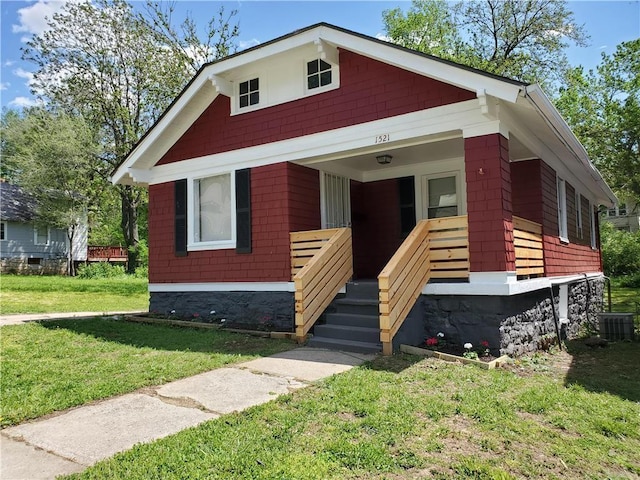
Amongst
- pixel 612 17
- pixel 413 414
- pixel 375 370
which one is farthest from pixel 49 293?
pixel 612 17

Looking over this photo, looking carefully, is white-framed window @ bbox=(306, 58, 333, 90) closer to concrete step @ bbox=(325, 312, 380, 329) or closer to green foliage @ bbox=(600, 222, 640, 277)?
concrete step @ bbox=(325, 312, 380, 329)

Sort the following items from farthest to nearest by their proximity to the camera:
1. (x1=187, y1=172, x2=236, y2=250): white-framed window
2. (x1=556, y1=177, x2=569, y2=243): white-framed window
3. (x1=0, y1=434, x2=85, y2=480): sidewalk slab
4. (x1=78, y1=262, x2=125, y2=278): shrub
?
(x1=78, y1=262, x2=125, y2=278): shrub < (x1=556, y1=177, x2=569, y2=243): white-framed window < (x1=187, y1=172, x2=236, y2=250): white-framed window < (x1=0, y1=434, x2=85, y2=480): sidewalk slab

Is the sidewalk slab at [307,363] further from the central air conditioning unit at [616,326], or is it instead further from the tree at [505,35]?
the tree at [505,35]

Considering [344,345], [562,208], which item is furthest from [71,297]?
[562,208]

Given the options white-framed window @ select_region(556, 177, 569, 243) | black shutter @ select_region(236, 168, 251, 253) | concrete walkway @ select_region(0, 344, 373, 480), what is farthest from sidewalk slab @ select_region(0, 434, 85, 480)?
white-framed window @ select_region(556, 177, 569, 243)

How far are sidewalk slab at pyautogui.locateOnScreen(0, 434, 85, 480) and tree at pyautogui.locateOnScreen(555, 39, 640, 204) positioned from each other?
906 inches

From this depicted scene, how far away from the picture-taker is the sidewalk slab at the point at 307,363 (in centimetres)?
521

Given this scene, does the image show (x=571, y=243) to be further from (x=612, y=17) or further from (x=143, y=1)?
(x=143, y=1)

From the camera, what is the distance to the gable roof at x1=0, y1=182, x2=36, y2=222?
28372 millimetres

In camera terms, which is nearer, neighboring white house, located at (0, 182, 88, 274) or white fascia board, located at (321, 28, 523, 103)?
white fascia board, located at (321, 28, 523, 103)

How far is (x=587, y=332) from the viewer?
1008 cm

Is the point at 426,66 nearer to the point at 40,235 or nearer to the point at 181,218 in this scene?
the point at 181,218

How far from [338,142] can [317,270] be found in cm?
216

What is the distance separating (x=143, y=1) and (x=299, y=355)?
23075 millimetres
